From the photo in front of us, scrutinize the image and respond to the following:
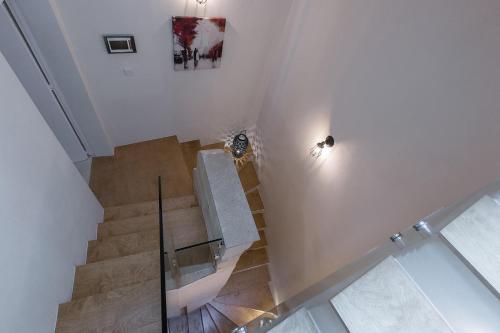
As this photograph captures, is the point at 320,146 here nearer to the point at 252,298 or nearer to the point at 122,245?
the point at 122,245

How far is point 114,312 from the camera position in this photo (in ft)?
7.29

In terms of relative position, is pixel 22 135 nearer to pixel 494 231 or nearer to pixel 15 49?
pixel 15 49

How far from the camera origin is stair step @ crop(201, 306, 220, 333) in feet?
13.1

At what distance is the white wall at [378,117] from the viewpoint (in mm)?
1635

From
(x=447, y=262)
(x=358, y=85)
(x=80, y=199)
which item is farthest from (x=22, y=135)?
(x=358, y=85)

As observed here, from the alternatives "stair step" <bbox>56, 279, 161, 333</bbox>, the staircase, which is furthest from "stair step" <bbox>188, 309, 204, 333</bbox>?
"stair step" <bbox>56, 279, 161, 333</bbox>

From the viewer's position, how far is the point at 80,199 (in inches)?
104

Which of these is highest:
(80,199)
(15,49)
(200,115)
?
(200,115)

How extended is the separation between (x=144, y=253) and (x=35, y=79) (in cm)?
212

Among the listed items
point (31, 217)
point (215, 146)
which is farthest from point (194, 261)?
point (215, 146)

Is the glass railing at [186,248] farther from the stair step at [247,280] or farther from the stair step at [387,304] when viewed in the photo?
the stair step at [387,304]

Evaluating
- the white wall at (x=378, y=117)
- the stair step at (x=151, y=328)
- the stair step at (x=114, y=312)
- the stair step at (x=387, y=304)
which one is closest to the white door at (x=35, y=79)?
the stair step at (x=114, y=312)

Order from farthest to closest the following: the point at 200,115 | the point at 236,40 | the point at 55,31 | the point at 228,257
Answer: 1. the point at 200,115
2. the point at 236,40
3. the point at 228,257
4. the point at 55,31

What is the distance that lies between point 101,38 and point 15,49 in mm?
762
